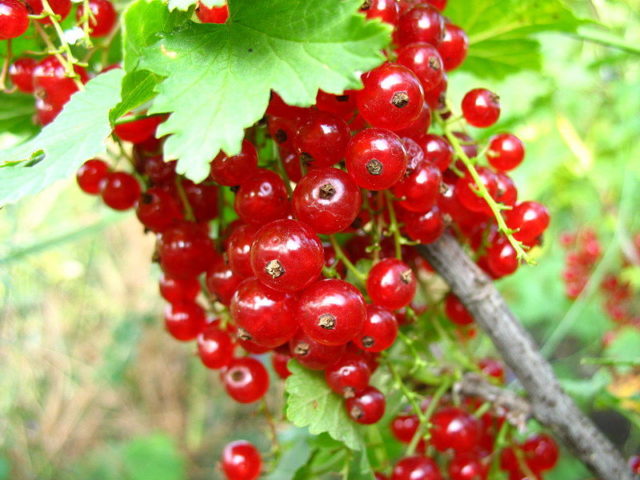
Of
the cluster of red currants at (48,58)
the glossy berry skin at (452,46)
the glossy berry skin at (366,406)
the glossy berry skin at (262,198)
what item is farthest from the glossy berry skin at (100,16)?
the glossy berry skin at (366,406)

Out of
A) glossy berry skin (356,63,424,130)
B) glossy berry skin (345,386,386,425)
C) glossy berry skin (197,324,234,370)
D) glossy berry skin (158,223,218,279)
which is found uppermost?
glossy berry skin (356,63,424,130)

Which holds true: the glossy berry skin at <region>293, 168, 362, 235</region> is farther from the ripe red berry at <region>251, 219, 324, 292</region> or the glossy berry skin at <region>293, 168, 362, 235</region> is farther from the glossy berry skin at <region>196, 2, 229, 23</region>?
the glossy berry skin at <region>196, 2, 229, 23</region>

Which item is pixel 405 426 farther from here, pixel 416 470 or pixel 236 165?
pixel 236 165

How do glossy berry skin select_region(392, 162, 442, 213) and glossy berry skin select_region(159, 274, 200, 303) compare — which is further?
glossy berry skin select_region(159, 274, 200, 303)

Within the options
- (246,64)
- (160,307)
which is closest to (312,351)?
(246,64)

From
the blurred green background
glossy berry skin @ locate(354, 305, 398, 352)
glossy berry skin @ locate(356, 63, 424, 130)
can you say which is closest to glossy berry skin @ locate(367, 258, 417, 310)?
glossy berry skin @ locate(354, 305, 398, 352)

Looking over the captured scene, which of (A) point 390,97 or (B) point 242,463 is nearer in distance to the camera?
(A) point 390,97

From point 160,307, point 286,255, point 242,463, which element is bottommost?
point 160,307
